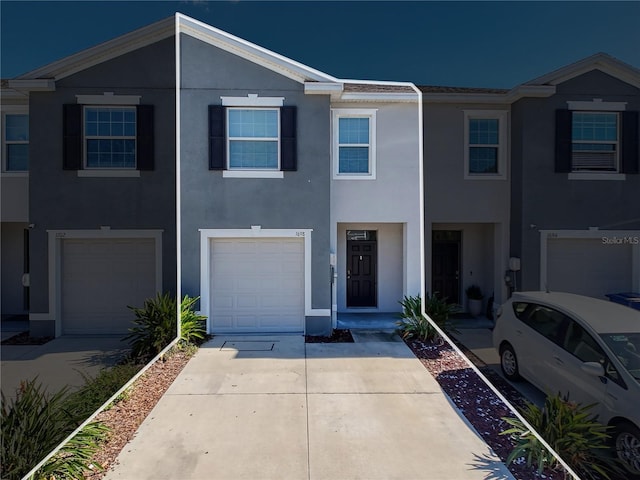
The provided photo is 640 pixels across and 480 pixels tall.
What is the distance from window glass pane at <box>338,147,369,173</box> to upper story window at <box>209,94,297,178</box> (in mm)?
1240

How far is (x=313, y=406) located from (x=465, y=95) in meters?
3.49

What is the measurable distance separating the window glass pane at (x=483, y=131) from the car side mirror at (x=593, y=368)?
80cm

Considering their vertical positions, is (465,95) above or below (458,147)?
above

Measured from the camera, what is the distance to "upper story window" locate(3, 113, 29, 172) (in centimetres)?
133

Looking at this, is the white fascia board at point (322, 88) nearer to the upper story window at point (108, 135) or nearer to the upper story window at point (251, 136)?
the upper story window at point (251, 136)

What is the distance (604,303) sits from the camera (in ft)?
3.80

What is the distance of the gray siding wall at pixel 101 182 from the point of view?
1.37m

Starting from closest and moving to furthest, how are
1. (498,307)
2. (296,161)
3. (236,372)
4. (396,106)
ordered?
(498,307)
(396,106)
(296,161)
(236,372)

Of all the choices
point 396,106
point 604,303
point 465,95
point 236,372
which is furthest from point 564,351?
point 236,372

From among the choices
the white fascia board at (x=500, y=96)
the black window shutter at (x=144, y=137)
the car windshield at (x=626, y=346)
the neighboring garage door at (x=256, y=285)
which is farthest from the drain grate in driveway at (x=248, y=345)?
the car windshield at (x=626, y=346)

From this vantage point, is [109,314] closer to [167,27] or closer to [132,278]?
[132,278]

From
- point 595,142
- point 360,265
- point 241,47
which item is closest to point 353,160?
point 360,265

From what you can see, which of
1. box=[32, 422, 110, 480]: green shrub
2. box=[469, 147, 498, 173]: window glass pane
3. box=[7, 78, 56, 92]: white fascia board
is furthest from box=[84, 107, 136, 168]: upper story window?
box=[469, 147, 498, 173]: window glass pane

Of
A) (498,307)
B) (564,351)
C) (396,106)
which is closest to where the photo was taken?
(564,351)
